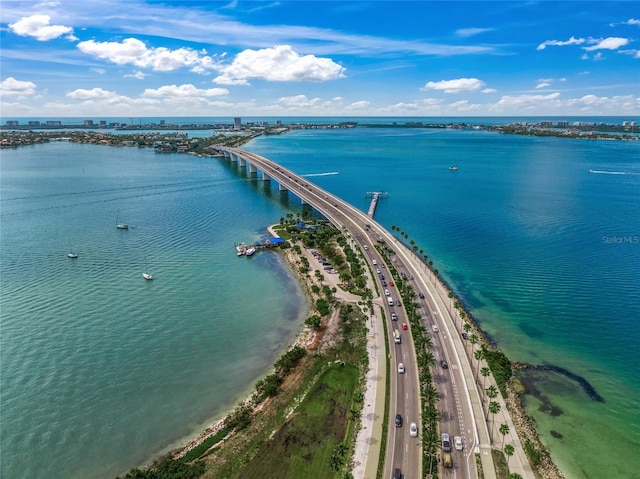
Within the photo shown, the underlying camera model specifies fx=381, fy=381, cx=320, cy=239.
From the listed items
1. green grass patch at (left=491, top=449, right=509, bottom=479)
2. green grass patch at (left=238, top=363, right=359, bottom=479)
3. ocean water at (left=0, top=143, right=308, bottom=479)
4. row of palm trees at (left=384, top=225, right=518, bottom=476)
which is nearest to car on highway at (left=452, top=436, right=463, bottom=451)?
green grass patch at (left=491, top=449, right=509, bottom=479)

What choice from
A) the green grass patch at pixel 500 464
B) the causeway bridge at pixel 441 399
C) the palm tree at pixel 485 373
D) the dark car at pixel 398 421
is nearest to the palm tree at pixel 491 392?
the causeway bridge at pixel 441 399

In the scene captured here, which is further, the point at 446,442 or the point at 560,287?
the point at 560,287

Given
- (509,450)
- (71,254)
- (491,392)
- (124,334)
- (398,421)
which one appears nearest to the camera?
(509,450)

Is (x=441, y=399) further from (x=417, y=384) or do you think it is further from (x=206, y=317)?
(x=206, y=317)

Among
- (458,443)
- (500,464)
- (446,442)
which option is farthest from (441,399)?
(500,464)

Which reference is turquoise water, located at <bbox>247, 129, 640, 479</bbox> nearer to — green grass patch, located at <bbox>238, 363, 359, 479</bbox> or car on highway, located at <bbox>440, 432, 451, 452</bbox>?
car on highway, located at <bbox>440, 432, 451, 452</bbox>

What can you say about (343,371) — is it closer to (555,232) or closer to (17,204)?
(555,232)

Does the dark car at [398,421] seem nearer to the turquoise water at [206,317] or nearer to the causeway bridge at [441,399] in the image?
the causeway bridge at [441,399]

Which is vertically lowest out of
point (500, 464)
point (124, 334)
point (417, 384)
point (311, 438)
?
point (311, 438)
